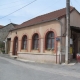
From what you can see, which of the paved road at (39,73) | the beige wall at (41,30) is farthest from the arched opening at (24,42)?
the paved road at (39,73)

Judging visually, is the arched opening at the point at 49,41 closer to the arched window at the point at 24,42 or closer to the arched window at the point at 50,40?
the arched window at the point at 50,40

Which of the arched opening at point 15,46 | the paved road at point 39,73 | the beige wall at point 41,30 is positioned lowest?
the paved road at point 39,73

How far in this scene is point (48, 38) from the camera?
67.2ft

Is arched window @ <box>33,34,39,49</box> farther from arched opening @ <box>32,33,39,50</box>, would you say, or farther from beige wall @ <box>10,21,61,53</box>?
beige wall @ <box>10,21,61,53</box>

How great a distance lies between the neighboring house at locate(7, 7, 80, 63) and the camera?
740 inches

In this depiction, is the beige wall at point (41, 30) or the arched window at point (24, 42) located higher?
the beige wall at point (41, 30)

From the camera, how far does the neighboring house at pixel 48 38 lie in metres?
18.8

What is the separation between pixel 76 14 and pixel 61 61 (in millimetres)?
6257

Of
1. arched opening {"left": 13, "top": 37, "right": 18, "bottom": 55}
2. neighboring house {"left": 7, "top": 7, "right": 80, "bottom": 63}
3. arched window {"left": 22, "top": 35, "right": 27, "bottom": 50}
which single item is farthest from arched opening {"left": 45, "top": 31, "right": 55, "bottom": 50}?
arched opening {"left": 13, "top": 37, "right": 18, "bottom": 55}

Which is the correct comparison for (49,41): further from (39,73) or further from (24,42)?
(39,73)

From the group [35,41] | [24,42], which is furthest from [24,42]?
[35,41]

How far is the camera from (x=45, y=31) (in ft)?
67.3

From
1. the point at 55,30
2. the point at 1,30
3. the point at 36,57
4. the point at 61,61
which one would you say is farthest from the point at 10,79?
the point at 1,30

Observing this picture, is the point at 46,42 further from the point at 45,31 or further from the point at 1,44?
the point at 1,44
